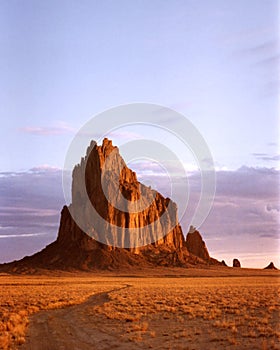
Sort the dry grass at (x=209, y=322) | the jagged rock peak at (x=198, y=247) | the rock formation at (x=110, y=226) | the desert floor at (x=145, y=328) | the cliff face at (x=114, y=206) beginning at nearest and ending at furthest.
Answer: the desert floor at (x=145, y=328) < the dry grass at (x=209, y=322) < the rock formation at (x=110, y=226) < the cliff face at (x=114, y=206) < the jagged rock peak at (x=198, y=247)

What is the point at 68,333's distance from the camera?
21.9 metres

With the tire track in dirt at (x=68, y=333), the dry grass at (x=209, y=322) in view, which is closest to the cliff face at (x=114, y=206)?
the dry grass at (x=209, y=322)

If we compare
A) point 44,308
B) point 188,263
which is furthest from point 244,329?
point 188,263

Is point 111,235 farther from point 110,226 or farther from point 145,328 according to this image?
point 145,328

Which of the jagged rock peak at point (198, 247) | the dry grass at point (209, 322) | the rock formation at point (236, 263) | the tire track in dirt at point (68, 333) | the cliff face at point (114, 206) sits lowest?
the tire track in dirt at point (68, 333)

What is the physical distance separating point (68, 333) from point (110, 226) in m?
139

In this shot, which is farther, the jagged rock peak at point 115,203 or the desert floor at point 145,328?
the jagged rock peak at point 115,203

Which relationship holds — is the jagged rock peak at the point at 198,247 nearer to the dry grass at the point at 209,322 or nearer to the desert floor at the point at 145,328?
the dry grass at the point at 209,322

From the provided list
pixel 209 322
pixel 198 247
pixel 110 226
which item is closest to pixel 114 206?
pixel 110 226

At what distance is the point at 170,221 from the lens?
18800cm

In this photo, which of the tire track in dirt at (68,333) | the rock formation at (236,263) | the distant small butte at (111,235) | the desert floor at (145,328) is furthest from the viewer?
the rock formation at (236,263)

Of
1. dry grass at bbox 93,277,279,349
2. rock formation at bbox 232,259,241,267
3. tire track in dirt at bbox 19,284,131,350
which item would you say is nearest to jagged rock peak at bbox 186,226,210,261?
rock formation at bbox 232,259,241,267

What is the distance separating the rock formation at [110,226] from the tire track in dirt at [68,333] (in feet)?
366

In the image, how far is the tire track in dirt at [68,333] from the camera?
19.0m
